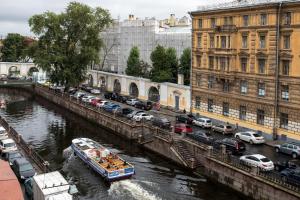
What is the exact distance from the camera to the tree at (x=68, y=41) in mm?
90062

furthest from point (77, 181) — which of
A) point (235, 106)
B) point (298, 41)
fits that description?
point (298, 41)

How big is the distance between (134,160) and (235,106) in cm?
1628

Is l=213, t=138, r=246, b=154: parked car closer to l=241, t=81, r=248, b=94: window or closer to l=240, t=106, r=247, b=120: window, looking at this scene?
l=240, t=106, r=247, b=120: window

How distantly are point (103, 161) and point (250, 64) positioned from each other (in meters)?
22.6

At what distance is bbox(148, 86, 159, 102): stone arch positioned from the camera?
80188 mm

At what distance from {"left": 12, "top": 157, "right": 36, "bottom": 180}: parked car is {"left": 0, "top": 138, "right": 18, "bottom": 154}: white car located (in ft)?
22.1

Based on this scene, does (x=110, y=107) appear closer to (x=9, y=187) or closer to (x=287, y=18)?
(x=287, y=18)

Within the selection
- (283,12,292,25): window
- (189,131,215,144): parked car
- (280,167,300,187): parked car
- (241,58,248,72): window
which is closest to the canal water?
(189,131,215,144): parked car

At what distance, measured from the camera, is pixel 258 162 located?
40812mm

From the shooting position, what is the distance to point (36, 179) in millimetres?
33062

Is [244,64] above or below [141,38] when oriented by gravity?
below

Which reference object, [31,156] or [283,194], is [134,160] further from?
[283,194]

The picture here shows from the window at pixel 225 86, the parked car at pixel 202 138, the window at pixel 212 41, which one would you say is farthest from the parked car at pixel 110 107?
the parked car at pixel 202 138

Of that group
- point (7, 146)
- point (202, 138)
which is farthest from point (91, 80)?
point (202, 138)
